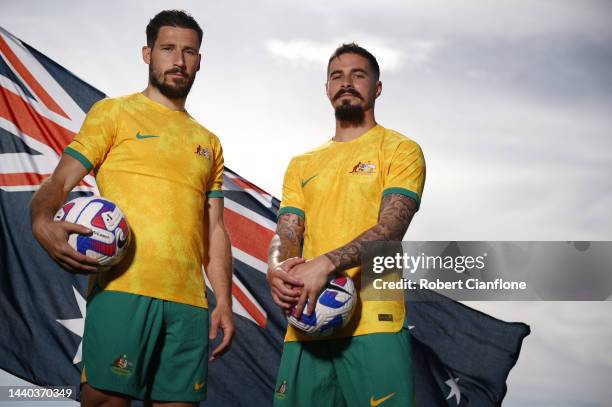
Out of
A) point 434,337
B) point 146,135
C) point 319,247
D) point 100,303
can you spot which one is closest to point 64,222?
point 100,303

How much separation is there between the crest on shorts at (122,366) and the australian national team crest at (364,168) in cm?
172

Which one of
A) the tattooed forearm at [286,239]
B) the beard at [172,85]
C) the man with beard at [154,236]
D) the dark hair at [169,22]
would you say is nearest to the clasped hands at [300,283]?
the tattooed forearm at [286,239]

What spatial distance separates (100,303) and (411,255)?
3059 millimetres

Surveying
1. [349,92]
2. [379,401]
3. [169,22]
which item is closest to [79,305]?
[169,22]

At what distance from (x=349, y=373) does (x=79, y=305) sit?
368 cm

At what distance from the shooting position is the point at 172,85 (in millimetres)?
4520

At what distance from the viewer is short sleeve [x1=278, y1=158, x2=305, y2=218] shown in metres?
4.52

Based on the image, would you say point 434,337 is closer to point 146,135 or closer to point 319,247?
point 319,247

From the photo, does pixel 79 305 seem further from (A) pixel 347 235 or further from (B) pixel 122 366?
(A) pixel 347 235

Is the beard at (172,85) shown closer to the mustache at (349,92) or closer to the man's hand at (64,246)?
the mustache at (349,92)

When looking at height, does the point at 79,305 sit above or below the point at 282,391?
above

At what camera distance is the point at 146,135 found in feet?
14.1

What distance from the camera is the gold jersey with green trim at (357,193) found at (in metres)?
4.07

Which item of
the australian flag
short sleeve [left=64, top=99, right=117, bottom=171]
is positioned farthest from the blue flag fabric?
short sleeve [left=64, top=99, right=117, bottom=171]
